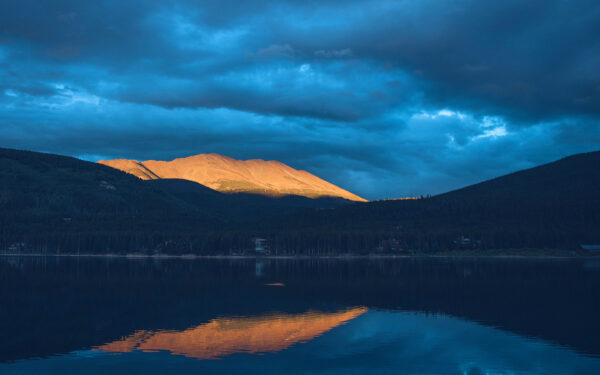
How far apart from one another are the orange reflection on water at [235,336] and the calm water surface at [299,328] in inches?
7.0

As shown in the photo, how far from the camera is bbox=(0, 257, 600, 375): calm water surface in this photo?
4603 cm

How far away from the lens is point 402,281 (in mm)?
116562

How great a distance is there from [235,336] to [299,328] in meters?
8.29

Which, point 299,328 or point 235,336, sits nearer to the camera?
point 235,336

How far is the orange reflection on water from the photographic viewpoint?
51.0m

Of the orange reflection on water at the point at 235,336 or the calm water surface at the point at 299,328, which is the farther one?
the orange reflection on water at the point at 235,336

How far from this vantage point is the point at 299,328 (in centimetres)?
6175

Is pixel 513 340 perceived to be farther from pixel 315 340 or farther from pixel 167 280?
pixel 167 280

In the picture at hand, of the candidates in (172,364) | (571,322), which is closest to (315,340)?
(172,364)

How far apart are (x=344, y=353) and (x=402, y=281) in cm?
6925

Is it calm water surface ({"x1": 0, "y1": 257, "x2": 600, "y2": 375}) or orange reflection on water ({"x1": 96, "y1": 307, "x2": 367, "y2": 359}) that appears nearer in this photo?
calm water surface ({"x1": 0, "y1": 257, "x2": 600, "y2": 375})

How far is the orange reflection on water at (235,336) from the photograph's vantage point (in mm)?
50969

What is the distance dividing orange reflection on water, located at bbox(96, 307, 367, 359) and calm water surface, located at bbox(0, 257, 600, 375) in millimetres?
177

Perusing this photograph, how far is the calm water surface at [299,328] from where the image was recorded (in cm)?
4603
